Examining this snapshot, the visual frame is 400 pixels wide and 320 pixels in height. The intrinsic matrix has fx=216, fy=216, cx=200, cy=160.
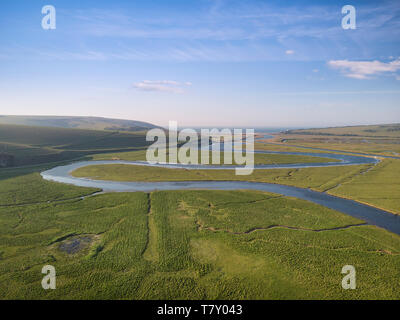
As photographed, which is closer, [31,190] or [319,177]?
[31,190]

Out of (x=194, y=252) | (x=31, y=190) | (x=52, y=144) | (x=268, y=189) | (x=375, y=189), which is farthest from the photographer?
(x=52, y=144)

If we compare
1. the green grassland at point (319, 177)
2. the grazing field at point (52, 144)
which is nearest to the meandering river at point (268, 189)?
the green grassland at point (319, 177)

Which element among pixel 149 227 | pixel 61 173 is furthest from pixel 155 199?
pixel 61 173

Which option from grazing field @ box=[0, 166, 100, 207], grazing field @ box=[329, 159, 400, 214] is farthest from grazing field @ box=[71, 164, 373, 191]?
grazing field @ box=[0, 166, 100, 207]

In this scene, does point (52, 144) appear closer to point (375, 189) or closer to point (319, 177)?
point (319, 177)

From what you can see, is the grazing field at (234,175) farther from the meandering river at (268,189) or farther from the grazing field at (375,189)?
the meandering river at (268,189)

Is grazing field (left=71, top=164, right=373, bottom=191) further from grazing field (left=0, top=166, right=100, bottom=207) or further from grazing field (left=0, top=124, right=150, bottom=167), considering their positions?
grazing field (left=0, top=124, right=150, bottom=167)

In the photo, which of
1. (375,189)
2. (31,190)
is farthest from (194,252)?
(375,189)
